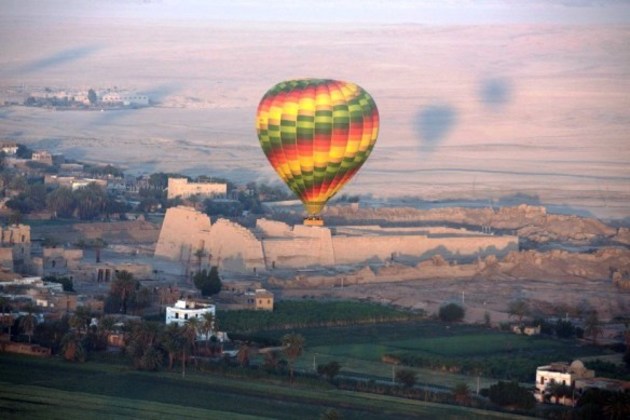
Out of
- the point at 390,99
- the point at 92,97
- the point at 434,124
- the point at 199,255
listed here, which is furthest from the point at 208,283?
the point at 390,99

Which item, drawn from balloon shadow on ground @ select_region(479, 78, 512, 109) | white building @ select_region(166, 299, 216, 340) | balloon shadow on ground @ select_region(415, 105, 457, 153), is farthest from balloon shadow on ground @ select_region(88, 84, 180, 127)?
white building @ select_region(166, 299, 216, 340)

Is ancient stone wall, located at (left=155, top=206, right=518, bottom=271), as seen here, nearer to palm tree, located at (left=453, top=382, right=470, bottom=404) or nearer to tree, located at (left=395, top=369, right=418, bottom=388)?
tree, located at (left=395, top=369, right=418, bottom=388)

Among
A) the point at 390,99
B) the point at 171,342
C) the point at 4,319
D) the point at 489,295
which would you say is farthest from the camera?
the point at 390,99

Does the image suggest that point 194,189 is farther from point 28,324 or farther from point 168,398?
point 168,398

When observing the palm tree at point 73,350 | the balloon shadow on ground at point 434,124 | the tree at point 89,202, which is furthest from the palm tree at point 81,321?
the balloon shadow on ground at point 434,124

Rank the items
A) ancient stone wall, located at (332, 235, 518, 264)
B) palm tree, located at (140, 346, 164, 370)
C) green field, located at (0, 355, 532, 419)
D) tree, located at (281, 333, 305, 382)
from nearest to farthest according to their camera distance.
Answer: green field, located at (0, 355, 532, 419) → palm tree, located at (140, 346, 164, 370) → tree, located at (281, 333, 305, 382) → ancient stone wall, located at (332, 235, 518, 264)
